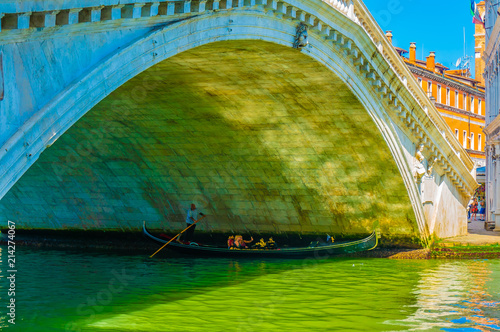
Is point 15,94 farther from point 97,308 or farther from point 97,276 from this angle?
point 97,276

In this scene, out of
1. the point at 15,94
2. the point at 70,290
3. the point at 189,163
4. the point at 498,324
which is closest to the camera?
the point at 15,94

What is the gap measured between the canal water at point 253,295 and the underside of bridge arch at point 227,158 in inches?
64.8

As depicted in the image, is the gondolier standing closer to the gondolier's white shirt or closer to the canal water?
the gondolier's white shirt

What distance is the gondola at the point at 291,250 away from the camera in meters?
13.4

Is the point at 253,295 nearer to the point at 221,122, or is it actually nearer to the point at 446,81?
the point at 221,122

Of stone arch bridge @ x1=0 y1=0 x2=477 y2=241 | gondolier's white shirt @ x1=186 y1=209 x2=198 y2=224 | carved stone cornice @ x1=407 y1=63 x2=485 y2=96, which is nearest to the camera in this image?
stone arch bridge @ x1=0 y1=0 x2=477 y2=241

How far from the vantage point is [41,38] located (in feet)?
17.3

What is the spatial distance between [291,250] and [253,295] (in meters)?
3.92

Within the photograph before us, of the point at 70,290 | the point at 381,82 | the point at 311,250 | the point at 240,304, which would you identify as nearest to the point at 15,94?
the point at 240,304

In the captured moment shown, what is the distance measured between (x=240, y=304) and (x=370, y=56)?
15.7 feet

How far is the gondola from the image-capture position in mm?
13383

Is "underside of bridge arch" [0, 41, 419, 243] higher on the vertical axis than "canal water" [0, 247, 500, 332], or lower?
higher

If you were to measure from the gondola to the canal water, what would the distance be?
0.60ft

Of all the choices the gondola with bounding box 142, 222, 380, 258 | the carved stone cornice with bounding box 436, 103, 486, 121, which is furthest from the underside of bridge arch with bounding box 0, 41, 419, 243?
the carved stone cornice with bounding box 436, 103, 486, 121
